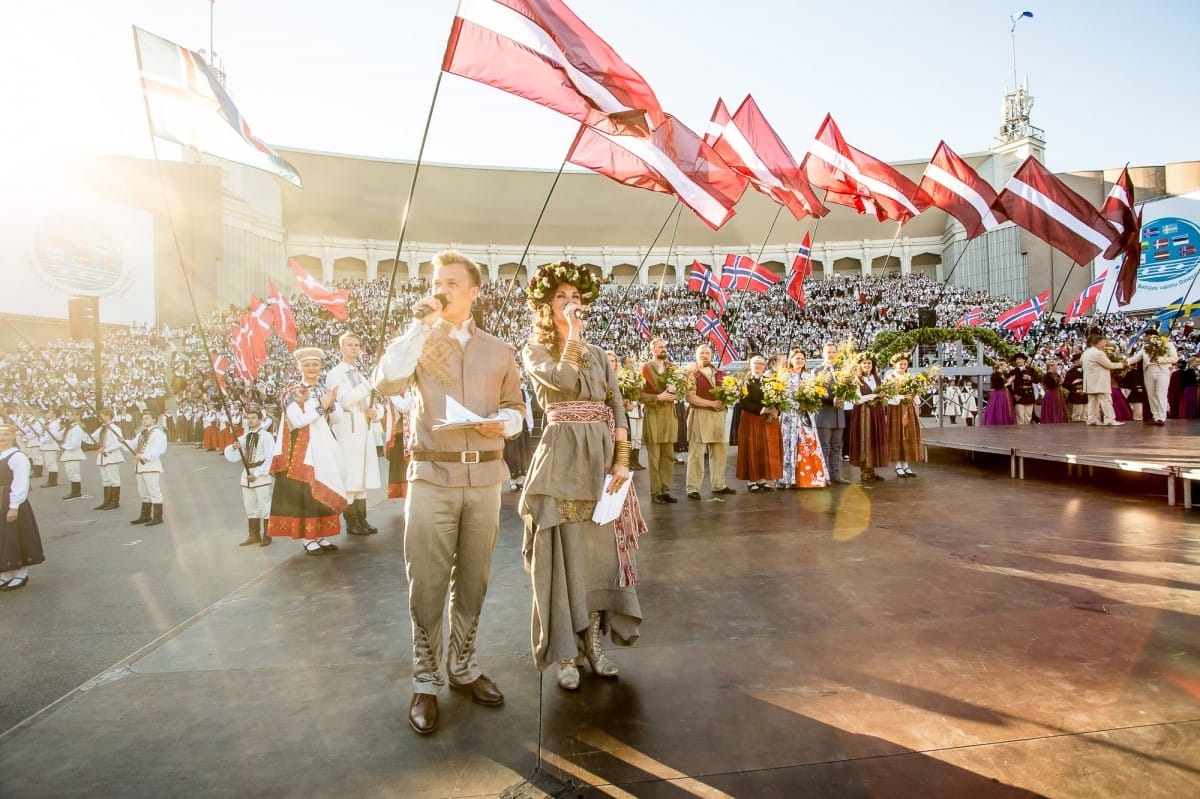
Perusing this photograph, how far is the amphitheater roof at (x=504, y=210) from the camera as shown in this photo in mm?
41344

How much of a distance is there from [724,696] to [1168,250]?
131 ft

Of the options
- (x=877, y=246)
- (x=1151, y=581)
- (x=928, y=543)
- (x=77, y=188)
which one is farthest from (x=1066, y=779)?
(x=877, y=246)

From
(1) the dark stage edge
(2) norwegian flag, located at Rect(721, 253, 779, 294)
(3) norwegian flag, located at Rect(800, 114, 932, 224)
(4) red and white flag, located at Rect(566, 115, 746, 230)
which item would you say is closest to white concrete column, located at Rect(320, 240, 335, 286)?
(2) norwegian flag, located at Rect(721, 253, 779, 294)

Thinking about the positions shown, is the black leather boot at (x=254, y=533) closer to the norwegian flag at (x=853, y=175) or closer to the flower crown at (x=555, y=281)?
the flower crown at (x=555, y=281)

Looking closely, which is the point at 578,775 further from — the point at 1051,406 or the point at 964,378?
the point at 964,378

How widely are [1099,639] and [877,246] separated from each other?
156ft

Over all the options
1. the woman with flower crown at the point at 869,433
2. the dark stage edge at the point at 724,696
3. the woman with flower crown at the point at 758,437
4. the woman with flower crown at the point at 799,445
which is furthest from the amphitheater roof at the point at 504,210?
the dark stage edge at the point at 724,696

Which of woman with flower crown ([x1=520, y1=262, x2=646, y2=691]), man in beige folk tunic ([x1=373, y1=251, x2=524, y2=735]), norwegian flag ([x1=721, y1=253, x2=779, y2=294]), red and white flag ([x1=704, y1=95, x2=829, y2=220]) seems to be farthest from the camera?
norwegian flag ([x1=721, y1=253, x2=779, y2=294])

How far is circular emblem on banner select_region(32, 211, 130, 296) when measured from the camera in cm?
2198

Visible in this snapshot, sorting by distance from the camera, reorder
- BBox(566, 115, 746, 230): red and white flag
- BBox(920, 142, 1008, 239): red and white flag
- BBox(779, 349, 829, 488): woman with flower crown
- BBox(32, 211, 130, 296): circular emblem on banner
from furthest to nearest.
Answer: BBox(32, 211, 130, 296): circular emblem on banner, BBox(920, 142, 1008, 239): red and white flag, BBox(779, 349, 829, 488): woman with flower crown, BBox(566, 115, 746, 230): red and white flag

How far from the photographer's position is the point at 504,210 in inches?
1751

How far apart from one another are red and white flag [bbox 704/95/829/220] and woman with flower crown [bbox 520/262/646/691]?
7.16m

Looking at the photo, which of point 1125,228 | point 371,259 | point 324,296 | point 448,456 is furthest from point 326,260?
point 448,456

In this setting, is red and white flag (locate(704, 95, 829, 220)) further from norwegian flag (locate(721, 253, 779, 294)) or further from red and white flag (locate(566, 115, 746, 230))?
norwegian flag (locate(721, 253, 779, 294))
